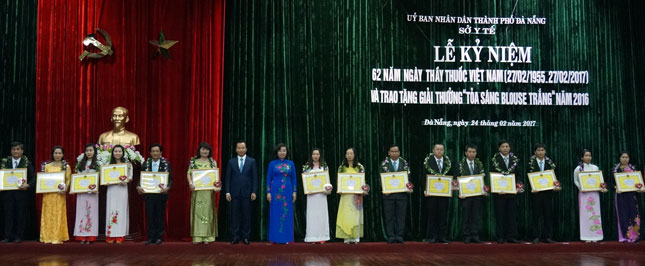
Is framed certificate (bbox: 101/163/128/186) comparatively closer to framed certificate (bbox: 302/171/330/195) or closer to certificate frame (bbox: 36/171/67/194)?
certificate frame (bbox: 36/171/67/194)

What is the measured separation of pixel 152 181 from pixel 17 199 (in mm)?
1671

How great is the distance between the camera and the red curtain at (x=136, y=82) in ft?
25.1

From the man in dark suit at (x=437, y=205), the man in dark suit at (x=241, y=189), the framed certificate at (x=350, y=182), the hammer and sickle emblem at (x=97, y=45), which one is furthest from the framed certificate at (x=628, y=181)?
the hammer and sickle emblem at (x=97, y=45)

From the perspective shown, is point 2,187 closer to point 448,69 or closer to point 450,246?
point 450,246

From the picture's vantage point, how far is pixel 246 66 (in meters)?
7.99

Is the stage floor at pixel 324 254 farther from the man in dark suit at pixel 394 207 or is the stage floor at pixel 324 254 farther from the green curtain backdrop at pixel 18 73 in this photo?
the green curtain backdrop at pixel 18 73

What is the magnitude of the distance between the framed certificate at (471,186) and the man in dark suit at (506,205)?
298 millimetres

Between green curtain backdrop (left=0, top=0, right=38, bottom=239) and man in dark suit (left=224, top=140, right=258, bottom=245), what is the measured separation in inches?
110

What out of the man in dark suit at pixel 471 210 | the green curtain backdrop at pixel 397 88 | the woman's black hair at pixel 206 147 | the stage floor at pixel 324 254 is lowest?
the stage floor at pixel 324 254

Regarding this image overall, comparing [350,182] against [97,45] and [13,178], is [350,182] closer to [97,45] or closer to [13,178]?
[97,45]

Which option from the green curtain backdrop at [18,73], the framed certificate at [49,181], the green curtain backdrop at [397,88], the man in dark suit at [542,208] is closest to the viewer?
the framed certificate at [49,181]

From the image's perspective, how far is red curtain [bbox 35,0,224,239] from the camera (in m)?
7.66

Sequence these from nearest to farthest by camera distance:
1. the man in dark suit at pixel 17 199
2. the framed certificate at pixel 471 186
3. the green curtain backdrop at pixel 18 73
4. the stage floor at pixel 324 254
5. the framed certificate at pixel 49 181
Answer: the stage floor at pixel 324 254
the framed certificate at pixel 49 181
the man in dark suit at pixel 17 199
the framed certificate at pixel 471 186
the green curtain backdrop at pixel 18 73

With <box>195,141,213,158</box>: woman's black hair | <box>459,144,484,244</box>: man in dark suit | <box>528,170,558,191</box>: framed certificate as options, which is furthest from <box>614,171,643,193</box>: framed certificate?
<box>195,141,213,158</box>: woman's black hair
